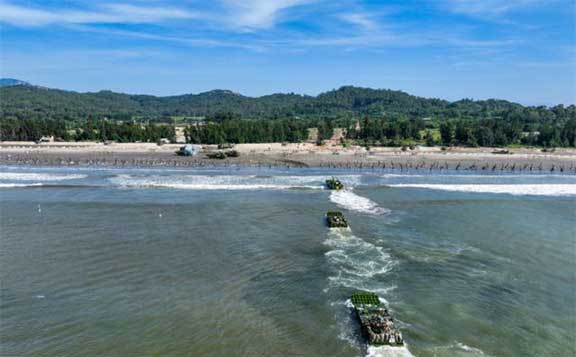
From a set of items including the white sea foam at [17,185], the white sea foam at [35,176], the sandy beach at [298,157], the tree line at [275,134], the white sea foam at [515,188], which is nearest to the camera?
the white sea foam at [17,185]

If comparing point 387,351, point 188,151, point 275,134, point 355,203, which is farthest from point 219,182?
point 275,134

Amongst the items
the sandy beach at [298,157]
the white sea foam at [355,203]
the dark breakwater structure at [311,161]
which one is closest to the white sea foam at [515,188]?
the white sea foam at [355,203]

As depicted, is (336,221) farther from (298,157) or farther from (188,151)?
(188,151)

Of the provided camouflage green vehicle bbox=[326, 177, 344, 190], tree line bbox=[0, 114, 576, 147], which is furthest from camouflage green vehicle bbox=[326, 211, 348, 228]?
tree line bbox=[0, 114, 576, 147]

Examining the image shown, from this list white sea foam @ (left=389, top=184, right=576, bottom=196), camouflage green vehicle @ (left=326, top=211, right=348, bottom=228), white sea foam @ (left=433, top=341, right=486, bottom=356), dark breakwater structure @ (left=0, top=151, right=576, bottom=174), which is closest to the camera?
white sea foam @ (left=433, top=341, right=486, bottom=356)

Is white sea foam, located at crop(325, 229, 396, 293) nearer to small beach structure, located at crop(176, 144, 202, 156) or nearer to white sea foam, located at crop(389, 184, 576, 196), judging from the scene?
white sea foam, located at crop(389, 184, 576, 196)

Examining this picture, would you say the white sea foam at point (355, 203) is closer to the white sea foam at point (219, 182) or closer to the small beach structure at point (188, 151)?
the white sea foam at point (219, 182)
